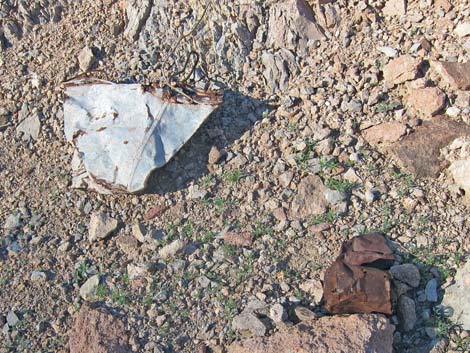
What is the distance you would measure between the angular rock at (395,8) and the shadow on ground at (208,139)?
3.29ft

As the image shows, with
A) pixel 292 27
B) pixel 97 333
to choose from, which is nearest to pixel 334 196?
pixel 292 27

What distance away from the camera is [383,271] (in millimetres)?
→ 3074

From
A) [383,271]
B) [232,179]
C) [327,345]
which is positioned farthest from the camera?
Result: [232,179]

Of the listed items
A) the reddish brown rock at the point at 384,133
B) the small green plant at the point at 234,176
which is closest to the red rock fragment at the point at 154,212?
the small green plant at the point at 234,176

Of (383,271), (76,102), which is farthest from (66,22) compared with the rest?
(383,271)

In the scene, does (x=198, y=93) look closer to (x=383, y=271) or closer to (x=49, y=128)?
(x=49, y=128)

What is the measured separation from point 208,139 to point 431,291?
1530 millimetres

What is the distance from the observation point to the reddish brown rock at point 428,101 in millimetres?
3676

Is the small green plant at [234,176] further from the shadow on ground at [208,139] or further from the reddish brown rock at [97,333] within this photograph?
the reddish brown rock at [97,333]

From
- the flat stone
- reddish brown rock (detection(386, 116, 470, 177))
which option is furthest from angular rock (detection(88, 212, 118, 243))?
the flat stone

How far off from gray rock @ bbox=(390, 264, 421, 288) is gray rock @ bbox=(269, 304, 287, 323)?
59 cm

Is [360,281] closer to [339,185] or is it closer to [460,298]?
[460,298]

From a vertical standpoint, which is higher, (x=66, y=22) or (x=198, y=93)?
(x=66, y=22)

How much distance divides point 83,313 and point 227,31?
196 centimetres
